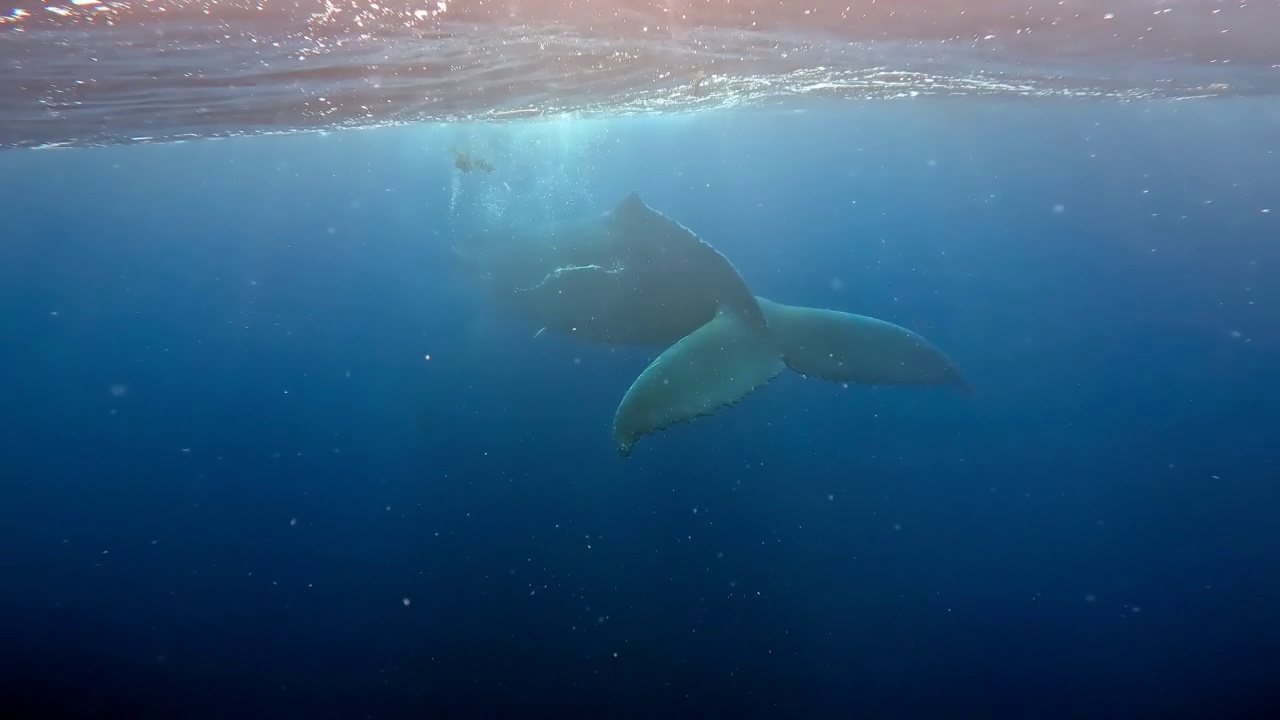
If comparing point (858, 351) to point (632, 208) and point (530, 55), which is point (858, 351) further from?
point (530, 55)

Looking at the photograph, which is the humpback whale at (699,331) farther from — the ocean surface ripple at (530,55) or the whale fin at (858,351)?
the ocean surface ripple at (530,55)

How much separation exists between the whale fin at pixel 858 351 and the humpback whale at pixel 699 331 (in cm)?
1

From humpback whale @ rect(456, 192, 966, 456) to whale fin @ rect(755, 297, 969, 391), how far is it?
1 centimetres

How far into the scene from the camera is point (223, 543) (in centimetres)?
1656

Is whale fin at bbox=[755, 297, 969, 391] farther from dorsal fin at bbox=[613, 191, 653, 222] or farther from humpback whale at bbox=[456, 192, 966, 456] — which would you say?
dorsal fin at bbox=[613, 191, 653, 222]

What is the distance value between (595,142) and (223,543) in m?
18.2

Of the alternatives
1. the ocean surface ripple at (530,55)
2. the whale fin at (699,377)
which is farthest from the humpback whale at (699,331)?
the ocean surface ripple at (530,55)

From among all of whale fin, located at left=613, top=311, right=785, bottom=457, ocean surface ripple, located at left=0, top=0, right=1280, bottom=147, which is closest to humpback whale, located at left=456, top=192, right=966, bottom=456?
whale fin, located at left=613, top=311, right=785, bottom=457

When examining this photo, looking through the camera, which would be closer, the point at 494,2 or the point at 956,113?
the point at 494,2

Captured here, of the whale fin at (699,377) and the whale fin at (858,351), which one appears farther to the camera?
the whale fin at (858,351)

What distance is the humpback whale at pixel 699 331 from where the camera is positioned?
5902mm

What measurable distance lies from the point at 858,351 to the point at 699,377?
1.93 m

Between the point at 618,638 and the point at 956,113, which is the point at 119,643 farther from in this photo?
the point at 956,113

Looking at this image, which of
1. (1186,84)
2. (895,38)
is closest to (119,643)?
(895,38)
